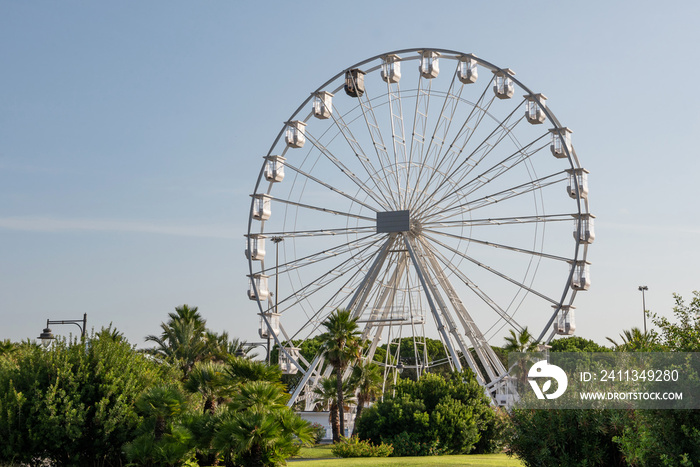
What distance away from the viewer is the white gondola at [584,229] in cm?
3153

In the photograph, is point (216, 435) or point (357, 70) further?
point (357, 70)

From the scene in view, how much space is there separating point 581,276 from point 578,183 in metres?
3.93

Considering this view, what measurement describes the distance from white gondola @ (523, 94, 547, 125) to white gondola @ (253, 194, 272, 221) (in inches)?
507

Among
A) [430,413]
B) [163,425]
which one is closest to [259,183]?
[430,413]

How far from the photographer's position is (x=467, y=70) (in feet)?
111

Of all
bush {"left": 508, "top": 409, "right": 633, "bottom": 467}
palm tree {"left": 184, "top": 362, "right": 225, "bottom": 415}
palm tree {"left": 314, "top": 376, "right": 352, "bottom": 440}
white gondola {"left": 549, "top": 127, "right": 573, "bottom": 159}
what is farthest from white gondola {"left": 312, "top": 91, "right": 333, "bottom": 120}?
bush {"left": 508, "top": 409, "right": 633, "bottom": 467}

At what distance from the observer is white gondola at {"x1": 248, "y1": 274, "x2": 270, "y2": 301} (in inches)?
1449

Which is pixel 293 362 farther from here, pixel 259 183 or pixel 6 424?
pixel 6 424

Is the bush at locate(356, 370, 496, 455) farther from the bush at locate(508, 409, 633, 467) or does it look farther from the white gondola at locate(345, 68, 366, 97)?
the bush at locate(508, 409, 633, 467)

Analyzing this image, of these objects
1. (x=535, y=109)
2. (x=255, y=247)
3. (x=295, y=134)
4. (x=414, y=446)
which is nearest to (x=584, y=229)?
(x=535, y=109)

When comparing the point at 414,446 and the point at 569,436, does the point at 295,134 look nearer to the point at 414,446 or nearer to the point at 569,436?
the point at 414,446

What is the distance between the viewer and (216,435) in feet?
A: 66.9

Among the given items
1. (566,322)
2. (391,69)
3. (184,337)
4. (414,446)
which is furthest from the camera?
Answer: (184,337)

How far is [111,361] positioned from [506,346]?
2330cm
